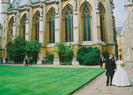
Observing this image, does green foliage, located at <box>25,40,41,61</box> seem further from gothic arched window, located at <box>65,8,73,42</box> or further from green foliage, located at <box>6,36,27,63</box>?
gothic arched window, located at <box>65,8,73,42</box>

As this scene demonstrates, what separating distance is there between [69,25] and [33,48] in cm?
976

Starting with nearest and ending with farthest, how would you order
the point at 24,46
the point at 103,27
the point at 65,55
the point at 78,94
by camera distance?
1. the point at 78,94
2. the point at 65,55
3. the point at 103,27
4. the point at 24,46

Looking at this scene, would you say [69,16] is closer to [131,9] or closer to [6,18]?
[131,9]

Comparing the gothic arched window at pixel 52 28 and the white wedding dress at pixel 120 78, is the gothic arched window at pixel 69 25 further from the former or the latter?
the white wedding dress at pixel 120 78

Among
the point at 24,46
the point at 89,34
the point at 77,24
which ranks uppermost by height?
the point at 77,24

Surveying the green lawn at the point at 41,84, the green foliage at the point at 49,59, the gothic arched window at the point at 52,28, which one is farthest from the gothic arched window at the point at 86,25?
the green lawn at the point at 41,84

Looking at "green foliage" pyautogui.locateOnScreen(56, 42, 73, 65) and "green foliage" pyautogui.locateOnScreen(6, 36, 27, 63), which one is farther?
"green foliage" pyautogui.locateOnScreen(6, 36, 27, 63)

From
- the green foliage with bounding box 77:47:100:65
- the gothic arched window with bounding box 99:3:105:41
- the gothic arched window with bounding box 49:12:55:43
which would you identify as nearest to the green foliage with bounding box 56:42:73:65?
the green foliage with bounding box 77:47:100:65

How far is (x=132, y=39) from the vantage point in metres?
29.8

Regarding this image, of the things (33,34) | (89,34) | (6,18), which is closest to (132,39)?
(89,34)

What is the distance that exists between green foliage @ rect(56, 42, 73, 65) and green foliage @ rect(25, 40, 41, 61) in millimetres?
5452

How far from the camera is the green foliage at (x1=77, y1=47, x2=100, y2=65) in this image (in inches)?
965

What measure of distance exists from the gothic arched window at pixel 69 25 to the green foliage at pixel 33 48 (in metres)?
6.88

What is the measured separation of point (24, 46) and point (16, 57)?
3790 mm
